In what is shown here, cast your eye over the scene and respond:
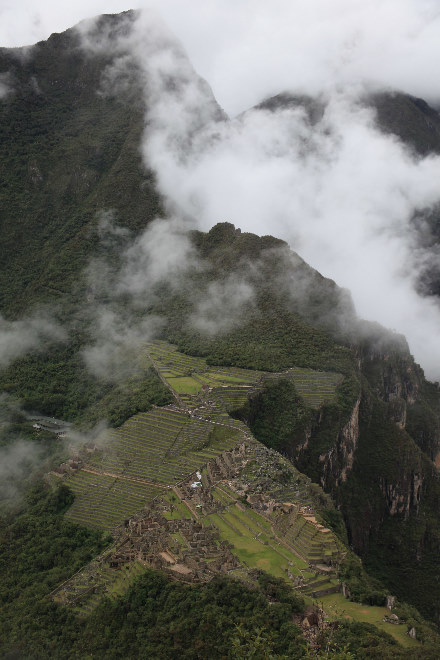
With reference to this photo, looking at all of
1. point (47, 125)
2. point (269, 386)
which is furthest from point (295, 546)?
point (47, 125)

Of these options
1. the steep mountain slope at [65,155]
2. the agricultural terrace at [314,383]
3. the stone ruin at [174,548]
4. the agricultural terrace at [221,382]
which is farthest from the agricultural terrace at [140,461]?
the steep mountain slope at [65,155]

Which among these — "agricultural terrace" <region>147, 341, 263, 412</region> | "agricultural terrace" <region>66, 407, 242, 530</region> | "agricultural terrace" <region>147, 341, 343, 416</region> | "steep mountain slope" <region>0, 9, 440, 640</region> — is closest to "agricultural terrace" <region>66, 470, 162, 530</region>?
"agricultural terrace" <region>66, 407, 242, 530</region>

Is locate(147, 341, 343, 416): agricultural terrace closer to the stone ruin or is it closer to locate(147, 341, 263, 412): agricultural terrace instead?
locate(147, 341, 263, 412): agricultural terrace

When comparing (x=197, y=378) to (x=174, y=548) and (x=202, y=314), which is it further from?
(x=174, y=548)

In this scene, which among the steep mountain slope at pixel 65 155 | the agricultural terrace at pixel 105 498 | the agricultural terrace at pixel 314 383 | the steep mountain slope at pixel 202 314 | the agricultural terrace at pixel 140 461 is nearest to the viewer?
the agricultural terrace at pixel 105 498

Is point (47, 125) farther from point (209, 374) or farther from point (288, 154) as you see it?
point (209, 374)

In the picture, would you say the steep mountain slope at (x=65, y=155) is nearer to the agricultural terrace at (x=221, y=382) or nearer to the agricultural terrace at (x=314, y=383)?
the agricultural terrace at (x=221, y=382)

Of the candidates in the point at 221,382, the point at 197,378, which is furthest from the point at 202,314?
the point at 221,382

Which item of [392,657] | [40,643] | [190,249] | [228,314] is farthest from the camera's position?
[190,249]
